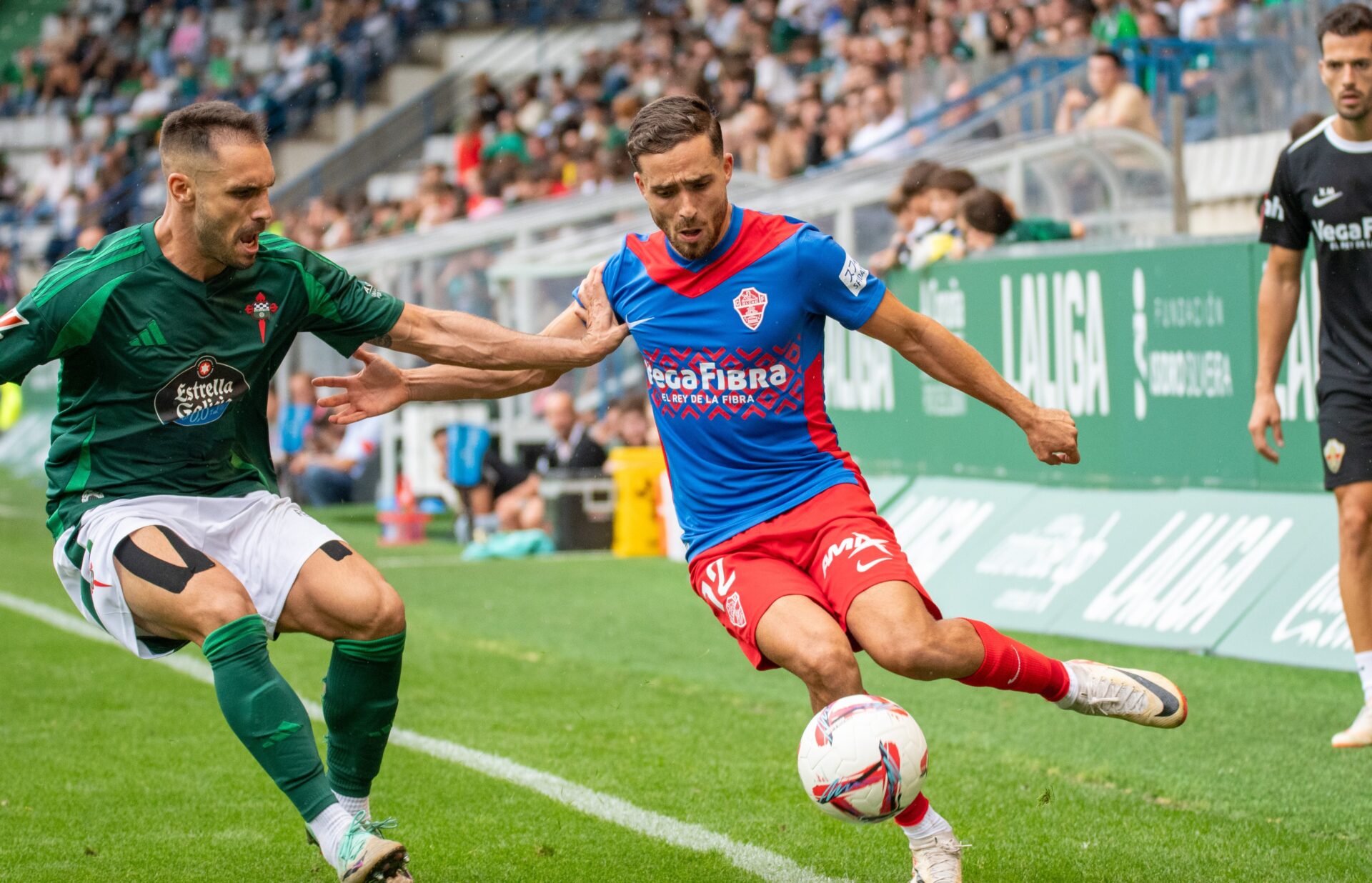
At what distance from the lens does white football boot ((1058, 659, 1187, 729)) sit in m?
5.02

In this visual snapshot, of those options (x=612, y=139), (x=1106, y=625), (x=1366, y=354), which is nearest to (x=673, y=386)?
(x=1366, y=354)

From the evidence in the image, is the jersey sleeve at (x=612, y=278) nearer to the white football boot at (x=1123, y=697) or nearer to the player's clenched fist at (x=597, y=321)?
the player's clenched fist at (x=597, y=321)

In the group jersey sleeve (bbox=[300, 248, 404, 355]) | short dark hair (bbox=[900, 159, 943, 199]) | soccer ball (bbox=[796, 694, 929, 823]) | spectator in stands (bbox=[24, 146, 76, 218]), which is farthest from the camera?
spectator in stands (bbox=[24, 146, 76, 218])

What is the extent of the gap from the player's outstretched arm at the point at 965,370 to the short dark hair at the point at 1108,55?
8.39 m

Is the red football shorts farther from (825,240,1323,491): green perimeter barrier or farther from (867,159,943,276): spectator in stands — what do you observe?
(867,159,943,276): spectator in stands

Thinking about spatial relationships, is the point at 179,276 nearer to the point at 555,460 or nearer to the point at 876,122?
the point at 555,460

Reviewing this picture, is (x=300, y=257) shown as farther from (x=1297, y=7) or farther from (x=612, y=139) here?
(x=612, y=139)

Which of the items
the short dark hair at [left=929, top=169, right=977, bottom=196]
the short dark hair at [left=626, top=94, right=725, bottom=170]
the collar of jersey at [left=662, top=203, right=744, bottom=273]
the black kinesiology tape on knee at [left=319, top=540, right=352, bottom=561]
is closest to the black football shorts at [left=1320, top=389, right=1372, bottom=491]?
the collar of jersey at [left=662, top=203, right=744, bottom=273]

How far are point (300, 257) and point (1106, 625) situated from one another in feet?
17.0

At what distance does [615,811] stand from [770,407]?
167 centimetres

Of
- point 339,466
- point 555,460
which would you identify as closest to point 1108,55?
point 555,460

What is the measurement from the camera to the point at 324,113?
31.2 m

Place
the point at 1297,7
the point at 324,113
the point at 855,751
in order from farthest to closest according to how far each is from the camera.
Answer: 1. the point at 324,113
2. the point at 1297,7
3. the point at 855,751

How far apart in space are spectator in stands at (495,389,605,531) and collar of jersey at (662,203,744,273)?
9.29 meters
